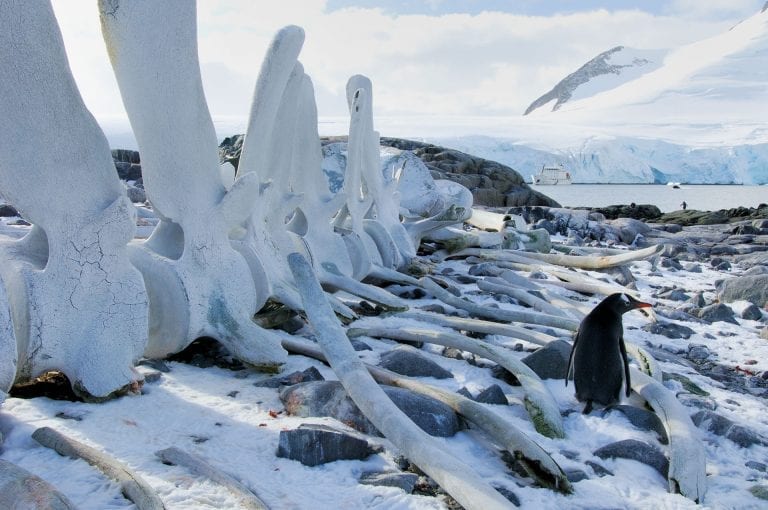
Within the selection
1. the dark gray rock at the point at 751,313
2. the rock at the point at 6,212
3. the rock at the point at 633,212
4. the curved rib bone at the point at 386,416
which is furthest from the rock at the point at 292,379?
the rock at the point at 633,212

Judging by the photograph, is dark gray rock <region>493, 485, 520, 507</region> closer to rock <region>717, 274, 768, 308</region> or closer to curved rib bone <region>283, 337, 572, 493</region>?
curved rib bone <region>283, 337, 572, 493</region>

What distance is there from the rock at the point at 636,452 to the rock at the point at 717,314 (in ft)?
12.0

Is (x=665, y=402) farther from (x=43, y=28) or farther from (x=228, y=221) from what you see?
(x=43, y=28)

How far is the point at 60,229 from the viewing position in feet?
9.86

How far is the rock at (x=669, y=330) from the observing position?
5.42 metres

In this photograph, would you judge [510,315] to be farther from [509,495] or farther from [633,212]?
[633,212]

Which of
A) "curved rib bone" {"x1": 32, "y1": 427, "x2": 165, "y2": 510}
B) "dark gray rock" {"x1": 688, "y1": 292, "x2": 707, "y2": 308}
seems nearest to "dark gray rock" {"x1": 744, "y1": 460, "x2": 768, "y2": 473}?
"curved rib bone" {"x1": 32, "y1": 427, "x2": 165, "y2": 510}

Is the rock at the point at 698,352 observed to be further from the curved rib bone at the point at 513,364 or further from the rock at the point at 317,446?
the rock at the point at 317,446

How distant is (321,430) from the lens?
2547mm

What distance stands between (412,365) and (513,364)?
1.78 ft

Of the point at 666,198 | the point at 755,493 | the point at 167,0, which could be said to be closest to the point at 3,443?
the point at 167,0

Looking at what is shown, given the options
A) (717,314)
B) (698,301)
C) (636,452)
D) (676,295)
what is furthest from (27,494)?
(676,295)

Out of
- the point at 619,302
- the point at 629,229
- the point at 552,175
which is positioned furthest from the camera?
the point at 552,175

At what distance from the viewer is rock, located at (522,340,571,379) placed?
387cm
